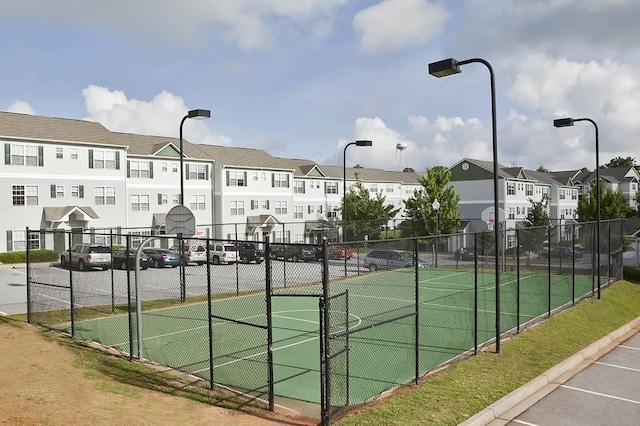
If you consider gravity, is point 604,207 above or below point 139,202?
below

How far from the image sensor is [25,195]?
38469 millimetres

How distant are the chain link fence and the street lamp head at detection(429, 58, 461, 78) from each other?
3674mm

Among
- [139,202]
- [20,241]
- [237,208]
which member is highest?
[139,202]

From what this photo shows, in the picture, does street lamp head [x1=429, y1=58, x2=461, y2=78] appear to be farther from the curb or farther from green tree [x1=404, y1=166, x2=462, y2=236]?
green tree [x1=404, y1=166, x2=462, y2=236]

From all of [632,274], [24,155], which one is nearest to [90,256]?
[24,155]

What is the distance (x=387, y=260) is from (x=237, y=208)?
91.2 ft

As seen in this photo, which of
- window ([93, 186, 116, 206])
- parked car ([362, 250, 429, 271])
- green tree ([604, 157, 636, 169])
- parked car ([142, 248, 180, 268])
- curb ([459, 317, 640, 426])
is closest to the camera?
curb ([459, 317, 640, 426])

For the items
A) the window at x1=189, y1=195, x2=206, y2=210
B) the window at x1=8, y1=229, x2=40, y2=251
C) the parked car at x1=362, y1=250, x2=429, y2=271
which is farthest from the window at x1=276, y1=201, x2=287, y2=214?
the parked car at x1=362, y1=250, x2=429, y2=271

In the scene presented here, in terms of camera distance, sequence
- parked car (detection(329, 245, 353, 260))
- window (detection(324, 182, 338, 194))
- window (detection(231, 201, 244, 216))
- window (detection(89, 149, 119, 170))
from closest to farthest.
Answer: parked car (detection(329, 245, 353, 260)) → window (detection(89, 149, 119, 170)) → window (detection(231, 201, 244, 216)) → window (detection(324, 182, 338, 194))

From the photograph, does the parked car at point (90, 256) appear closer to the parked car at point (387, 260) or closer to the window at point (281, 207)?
the parked car at point (387, 260)

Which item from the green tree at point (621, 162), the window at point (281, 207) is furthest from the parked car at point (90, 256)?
the green tree at point (621, 162)

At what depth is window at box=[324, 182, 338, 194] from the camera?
64438mm

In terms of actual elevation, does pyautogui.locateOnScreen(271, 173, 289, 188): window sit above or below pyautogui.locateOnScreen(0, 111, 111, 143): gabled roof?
below

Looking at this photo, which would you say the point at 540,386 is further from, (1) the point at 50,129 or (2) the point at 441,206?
(1) the point at 50,129
